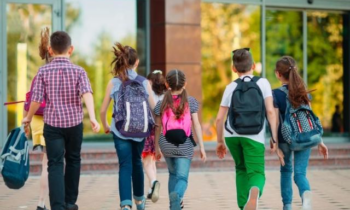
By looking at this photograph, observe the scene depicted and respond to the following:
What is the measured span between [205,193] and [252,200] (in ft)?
11.5

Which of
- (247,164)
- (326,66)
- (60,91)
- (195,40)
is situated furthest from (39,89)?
(326,66)

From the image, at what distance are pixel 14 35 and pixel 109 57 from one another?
6.93 feet

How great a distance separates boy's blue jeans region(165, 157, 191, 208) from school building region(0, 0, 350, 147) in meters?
7.33

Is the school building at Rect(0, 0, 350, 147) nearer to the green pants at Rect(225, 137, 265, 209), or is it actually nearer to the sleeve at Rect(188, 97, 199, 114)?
the sleeve at Rect(188, 97, 199, 114)

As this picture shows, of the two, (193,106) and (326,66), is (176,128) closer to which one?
(193,106)

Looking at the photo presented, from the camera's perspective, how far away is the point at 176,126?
8.43 m

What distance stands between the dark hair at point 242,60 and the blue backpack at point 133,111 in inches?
43.1

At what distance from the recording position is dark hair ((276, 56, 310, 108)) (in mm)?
8344

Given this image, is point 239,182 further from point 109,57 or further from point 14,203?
point 109,57

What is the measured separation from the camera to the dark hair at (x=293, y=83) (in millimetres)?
8344

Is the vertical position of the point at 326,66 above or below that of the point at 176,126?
above

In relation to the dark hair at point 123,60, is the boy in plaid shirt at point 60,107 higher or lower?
lower

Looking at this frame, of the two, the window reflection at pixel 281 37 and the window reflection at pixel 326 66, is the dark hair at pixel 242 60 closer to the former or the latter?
the window reflection at pixel 281 37

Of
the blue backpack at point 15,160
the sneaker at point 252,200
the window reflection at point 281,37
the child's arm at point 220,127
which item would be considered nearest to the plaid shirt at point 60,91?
the blue backpack at point 15,160
